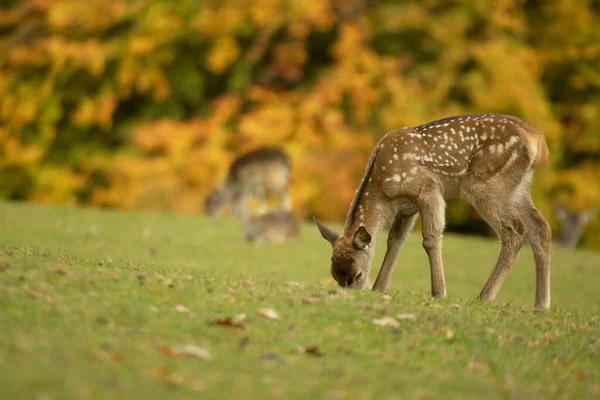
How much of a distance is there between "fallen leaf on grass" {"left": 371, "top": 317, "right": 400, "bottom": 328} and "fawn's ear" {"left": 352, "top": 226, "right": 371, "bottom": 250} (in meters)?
2.00

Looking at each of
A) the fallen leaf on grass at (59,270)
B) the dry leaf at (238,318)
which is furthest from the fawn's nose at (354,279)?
the fallen leaf on grass at (59,270)

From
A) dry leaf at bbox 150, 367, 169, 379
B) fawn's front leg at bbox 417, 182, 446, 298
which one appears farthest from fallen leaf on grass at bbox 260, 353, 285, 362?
fawn's front leg at bbox 417, 182, 446, 298

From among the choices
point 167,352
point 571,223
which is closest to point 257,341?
point 167,352

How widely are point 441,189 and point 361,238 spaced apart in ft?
2.99

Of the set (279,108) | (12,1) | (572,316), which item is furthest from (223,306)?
(12,1)

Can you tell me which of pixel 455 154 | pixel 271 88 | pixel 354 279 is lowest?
pixel 354 279

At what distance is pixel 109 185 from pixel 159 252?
15821 mm

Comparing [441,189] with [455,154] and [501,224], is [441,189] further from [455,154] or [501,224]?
[501,224]

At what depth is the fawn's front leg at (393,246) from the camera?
992 centimetres

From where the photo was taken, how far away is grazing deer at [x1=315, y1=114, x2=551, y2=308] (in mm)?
9609

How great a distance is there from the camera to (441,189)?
978cm

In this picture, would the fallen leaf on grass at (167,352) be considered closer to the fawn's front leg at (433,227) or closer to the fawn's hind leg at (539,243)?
the fawn's front leg at (433,227)

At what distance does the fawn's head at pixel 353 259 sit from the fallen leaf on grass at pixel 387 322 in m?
2.01

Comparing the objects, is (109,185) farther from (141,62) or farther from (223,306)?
(223,306)
